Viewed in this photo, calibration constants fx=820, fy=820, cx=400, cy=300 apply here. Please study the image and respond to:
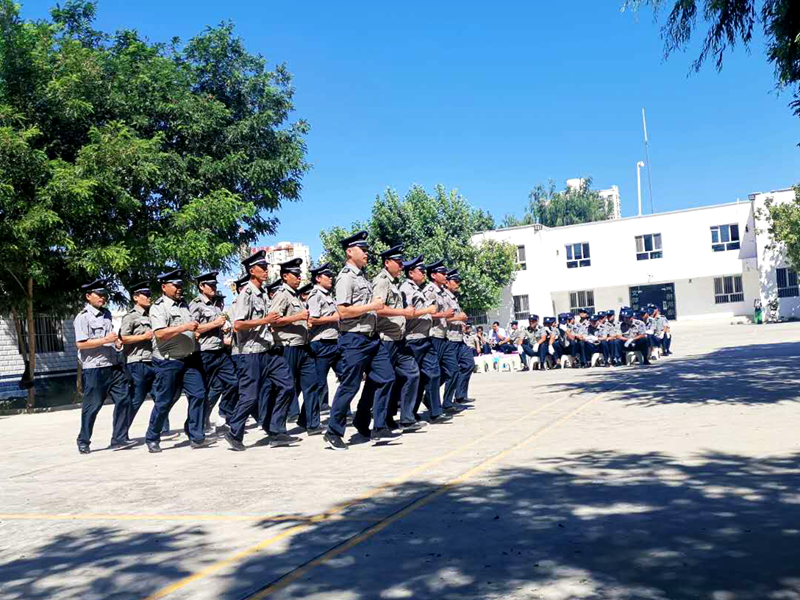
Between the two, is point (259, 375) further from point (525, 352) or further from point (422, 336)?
point (525, 352)

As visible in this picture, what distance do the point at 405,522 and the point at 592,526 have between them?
3.74 ft

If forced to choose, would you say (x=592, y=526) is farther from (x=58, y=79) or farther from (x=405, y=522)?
(x=58, y=79)

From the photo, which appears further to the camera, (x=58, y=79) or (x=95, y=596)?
(x=58, y=79)

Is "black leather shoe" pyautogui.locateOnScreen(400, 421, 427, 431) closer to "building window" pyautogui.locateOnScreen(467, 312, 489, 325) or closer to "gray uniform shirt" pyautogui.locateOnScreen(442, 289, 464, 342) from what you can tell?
"gray uniform shirt" pyautogui.locateOnScreen(442, 289, 464, 342)

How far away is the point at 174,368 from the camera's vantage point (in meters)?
9.65

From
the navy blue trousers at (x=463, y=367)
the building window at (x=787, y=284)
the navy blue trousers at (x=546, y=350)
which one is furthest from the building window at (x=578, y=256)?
the navy blue trousers at (x=463, y=367)

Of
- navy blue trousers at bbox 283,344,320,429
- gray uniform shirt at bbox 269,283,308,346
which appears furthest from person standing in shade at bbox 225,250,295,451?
navy blue trousers at bbox 283,344,320,429

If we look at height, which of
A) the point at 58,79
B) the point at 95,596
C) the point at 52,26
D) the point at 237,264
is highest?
the point at 52,26

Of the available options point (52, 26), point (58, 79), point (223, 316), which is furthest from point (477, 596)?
point (52, 26)

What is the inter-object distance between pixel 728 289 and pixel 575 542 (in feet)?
151

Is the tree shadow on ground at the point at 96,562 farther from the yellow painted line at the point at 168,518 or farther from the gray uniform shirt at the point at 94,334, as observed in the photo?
the gray uniform shirt at the point at 94,334

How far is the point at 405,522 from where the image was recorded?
16.7 feet

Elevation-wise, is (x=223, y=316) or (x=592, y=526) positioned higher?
(x=223, y=316)

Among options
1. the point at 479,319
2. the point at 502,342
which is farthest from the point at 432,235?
the point at 502,342
